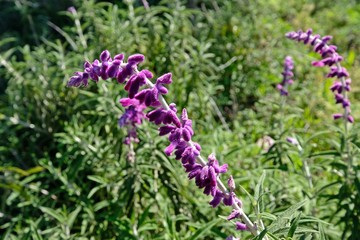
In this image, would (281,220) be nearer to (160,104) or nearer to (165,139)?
(160,104)

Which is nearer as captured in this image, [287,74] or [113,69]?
[113,69]

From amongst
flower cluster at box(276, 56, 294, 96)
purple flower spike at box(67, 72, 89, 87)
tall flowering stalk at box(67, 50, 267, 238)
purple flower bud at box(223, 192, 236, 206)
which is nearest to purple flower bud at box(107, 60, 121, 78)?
tall flowering stalk at box(67, 50, 267, 238)

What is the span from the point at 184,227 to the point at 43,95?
8.41 feet

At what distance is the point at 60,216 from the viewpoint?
4.19 m

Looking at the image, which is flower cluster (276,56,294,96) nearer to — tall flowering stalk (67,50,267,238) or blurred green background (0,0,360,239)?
blurred green background (0,0,360,239)

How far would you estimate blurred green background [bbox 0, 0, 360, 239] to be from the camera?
414 centimetres

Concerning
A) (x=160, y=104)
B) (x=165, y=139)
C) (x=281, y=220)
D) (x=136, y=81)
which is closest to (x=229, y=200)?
(x=281, y=220)

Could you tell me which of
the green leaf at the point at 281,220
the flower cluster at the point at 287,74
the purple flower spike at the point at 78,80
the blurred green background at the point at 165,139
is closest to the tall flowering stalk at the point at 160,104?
the purple flower spike at the point at 78,80

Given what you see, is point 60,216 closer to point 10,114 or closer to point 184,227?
point 184,227

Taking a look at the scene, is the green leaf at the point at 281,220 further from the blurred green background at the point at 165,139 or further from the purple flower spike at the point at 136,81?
the purple flower spike at the point at 136,81

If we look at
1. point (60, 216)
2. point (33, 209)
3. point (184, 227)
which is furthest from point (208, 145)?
point (33, 209)

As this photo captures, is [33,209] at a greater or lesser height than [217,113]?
lesser

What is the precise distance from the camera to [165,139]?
4.37 m

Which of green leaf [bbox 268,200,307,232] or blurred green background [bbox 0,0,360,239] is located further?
blurred green background [bbox 0,0,360,239]
